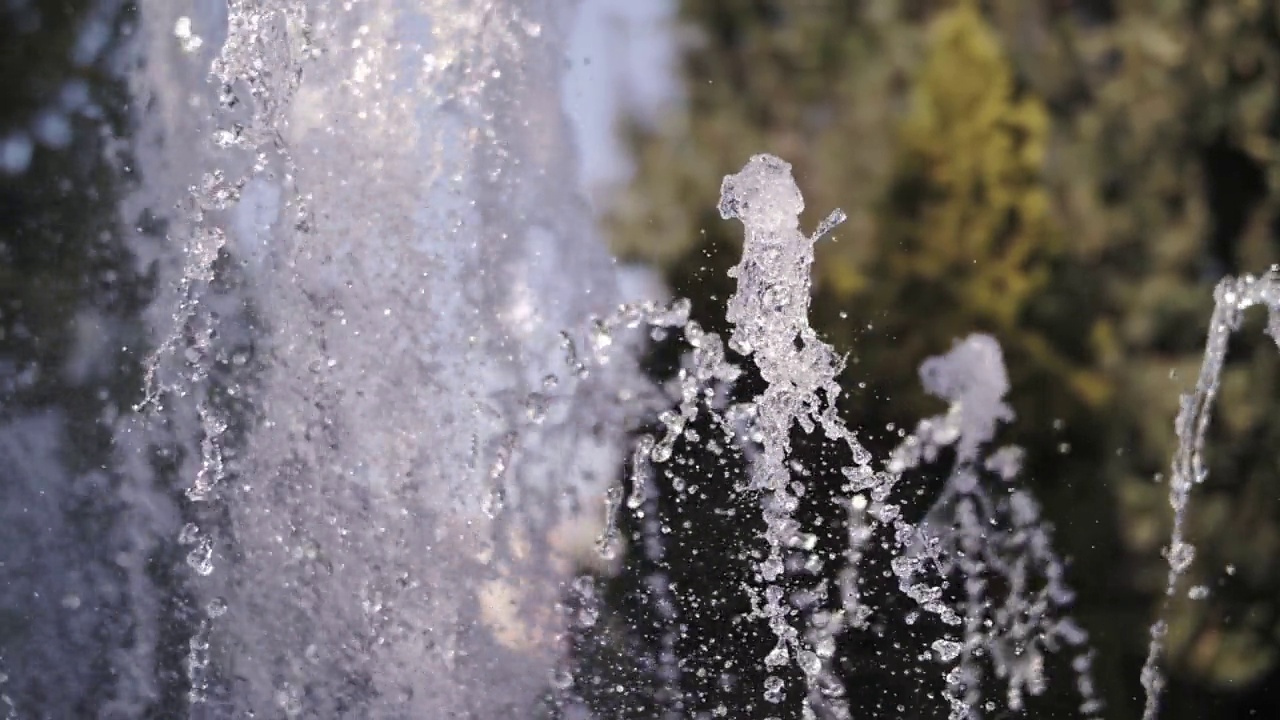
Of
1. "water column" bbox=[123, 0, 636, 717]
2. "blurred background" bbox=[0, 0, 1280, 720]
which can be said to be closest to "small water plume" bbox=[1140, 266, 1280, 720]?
"blurred background" bbox=[0, 0, 1280, 720]

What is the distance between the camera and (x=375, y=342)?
1.23 metres

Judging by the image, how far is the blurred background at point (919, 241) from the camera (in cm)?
125

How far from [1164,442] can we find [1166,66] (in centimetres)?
43

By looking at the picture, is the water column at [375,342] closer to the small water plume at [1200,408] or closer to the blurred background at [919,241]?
the blurred background at [919,241]

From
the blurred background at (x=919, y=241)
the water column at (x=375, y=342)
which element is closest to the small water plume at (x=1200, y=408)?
the blurred background at (x=919, y=241)

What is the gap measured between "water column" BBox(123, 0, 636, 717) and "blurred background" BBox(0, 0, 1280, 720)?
71 mm

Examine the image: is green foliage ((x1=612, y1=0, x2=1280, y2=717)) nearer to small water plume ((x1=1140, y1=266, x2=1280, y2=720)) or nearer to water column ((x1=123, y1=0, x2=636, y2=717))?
small water plume ((x1=1140, y1=266, x2=1280, y2=720))

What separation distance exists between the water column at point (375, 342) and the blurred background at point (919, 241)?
0.23 ft

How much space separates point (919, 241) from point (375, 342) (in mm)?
637

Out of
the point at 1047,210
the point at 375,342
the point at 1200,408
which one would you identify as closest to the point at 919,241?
the point at 1047,210

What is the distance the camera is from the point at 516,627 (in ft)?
4.29

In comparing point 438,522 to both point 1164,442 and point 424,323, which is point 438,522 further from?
point 1164,442

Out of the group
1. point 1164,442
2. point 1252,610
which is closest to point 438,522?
point 1164,442

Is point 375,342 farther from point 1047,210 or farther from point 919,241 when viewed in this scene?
point 1047,210
